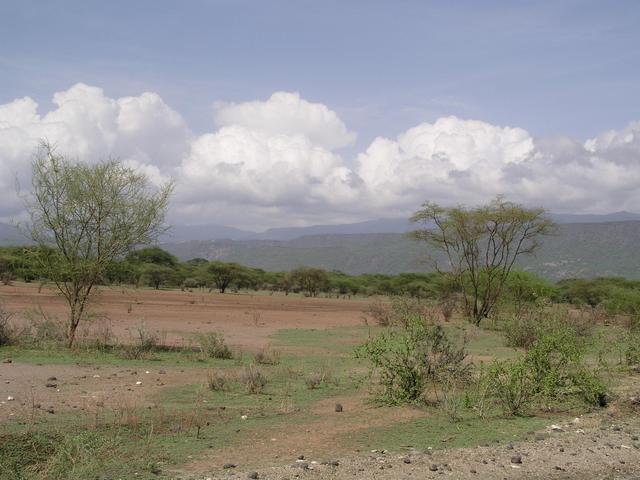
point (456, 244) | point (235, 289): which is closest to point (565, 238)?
point (235, 289)

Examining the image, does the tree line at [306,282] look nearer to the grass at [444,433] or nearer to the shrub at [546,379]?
the shrub at [546,379]

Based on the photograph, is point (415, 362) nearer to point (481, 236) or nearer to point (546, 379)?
point (546, 379)

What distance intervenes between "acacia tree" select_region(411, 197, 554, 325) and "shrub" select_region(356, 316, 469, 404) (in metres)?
23.1

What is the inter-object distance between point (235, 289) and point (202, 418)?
7276 cm

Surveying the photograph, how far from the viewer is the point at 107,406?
11703 mm

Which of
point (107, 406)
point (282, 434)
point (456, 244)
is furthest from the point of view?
point (456, 244)

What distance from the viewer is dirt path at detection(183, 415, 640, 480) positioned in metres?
7.95

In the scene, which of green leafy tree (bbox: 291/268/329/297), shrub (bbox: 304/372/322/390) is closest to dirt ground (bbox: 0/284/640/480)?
shrub (bbox: 304/372/322/390)

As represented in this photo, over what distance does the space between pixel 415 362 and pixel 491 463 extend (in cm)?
435

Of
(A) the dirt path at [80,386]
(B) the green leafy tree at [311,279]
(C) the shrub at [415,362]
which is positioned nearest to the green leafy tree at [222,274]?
(B) the green leafy tree at [311,279]

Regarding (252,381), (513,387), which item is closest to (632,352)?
(513,387)

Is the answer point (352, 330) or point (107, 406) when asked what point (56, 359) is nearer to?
point (107, 406)

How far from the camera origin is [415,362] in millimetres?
12828

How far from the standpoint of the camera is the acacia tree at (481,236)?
120 ft
